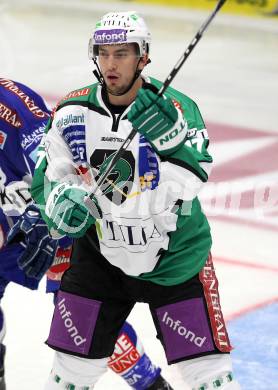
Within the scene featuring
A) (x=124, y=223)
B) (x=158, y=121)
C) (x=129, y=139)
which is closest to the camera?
(x=158, y=121)

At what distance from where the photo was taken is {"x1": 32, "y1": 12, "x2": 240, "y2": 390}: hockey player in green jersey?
3.85 metres

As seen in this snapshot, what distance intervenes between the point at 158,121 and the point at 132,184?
38cm

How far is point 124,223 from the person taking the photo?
3.95 m

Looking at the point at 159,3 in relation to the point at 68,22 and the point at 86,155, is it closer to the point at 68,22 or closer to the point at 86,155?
the point at 68,22

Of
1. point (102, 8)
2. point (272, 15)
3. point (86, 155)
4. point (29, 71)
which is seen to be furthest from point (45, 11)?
point (86, 155)

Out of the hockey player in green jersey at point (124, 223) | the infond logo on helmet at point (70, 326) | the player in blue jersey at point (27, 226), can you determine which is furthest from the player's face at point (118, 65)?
the infond logo on helmet at point (70, 326)

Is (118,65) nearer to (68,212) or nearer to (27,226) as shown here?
(68,212)

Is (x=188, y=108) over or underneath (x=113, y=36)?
underneath

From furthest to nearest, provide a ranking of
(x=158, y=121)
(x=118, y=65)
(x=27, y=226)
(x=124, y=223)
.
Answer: (x=27, y=226) < (x=124, y=223) < (x=118, y=65) < (x=158, y=121)

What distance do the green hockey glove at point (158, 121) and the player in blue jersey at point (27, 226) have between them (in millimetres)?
861

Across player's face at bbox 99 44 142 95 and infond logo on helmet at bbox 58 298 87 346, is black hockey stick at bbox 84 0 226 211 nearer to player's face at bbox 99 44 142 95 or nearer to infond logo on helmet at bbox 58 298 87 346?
player's face at bbox 99 44 142 95

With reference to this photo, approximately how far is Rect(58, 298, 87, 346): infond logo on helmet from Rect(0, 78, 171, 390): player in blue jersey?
0.53 meters

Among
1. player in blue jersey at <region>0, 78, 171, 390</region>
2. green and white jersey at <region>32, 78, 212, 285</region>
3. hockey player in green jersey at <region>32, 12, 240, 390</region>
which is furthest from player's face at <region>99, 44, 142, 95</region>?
player in blue jersey at <region>0, 78, 171, 390</region>

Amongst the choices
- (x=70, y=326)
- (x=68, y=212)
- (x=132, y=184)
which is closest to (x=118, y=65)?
(x=132, y=184)
